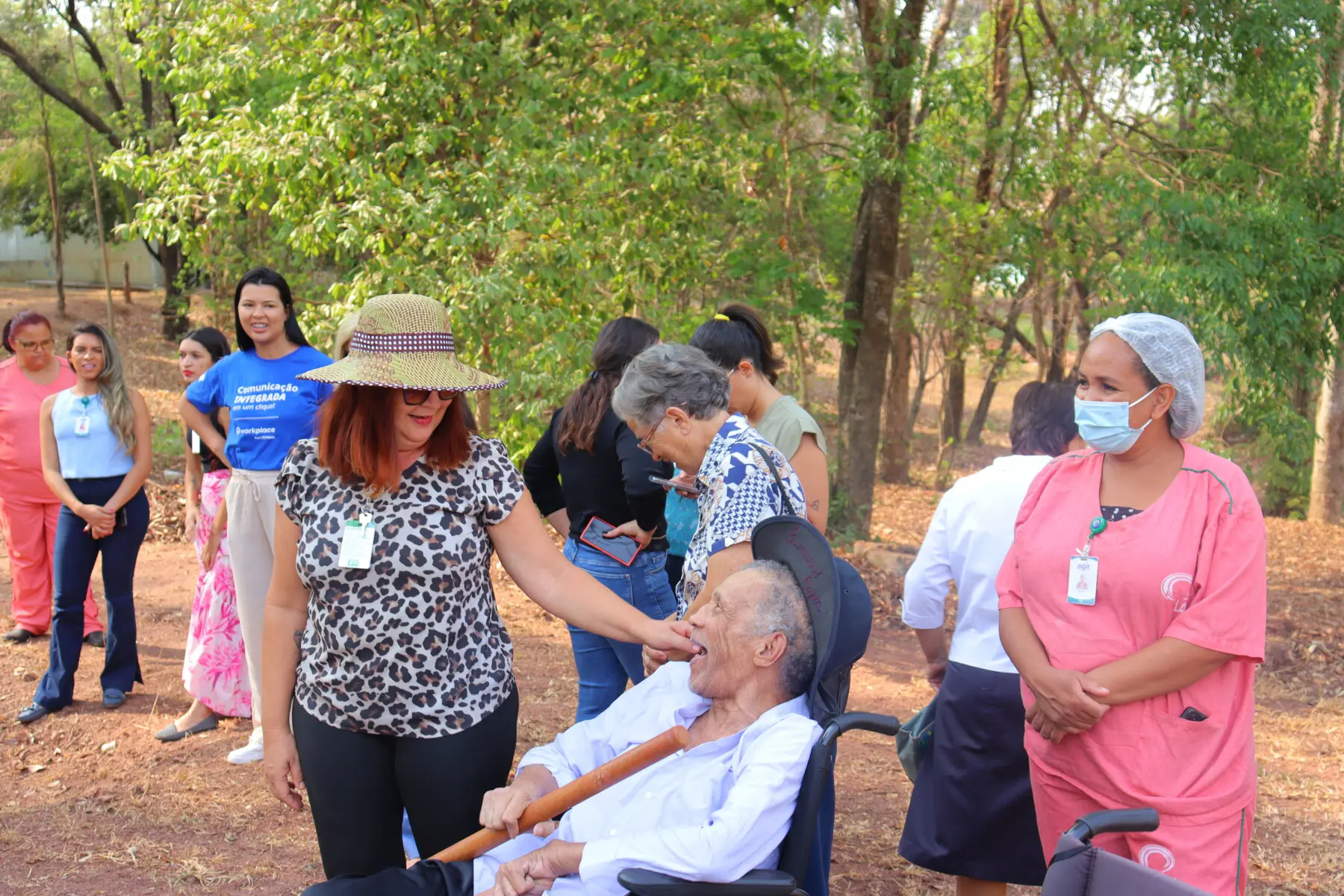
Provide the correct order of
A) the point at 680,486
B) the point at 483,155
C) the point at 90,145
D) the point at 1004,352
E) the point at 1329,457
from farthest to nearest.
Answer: the point at 90,145 → the point at 1004,352 → the point at 1329,457 → the point at 483,155 → the point at 680,486

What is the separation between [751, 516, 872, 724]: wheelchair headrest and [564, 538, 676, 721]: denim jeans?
145cm

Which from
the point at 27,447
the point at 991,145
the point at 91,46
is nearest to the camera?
the point at 27,447

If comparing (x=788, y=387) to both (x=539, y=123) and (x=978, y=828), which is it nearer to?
(x=539, y=123)

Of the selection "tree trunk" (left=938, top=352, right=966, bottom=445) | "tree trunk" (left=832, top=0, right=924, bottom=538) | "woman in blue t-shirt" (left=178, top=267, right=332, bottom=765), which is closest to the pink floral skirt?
"woman in blue t-shirt" (left=178, top=267, right=332, bottom=765)

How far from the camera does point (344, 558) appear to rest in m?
2.62

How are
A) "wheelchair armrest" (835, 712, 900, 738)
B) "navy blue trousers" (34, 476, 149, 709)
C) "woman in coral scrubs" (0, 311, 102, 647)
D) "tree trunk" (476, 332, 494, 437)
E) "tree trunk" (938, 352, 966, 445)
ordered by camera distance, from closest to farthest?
"wheelchair armrest" (835, 712, 900, 738), "navy blue trousers" (34, 476, 149, 709), "woman in coral scrubs" (0, 311, 102, 647), "tree trunk" (476, 332, 494, 437), "tree trunk" (938, 352, 966, 445)

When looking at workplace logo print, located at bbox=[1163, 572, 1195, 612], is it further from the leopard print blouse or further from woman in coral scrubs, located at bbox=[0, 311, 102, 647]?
woman in coral scrubs, located at bbox=[0, 311, 102, 647]

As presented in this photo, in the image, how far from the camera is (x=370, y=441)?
8.66ft

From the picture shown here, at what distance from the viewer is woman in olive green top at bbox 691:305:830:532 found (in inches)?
144

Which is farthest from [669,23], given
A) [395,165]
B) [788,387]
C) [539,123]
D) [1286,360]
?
[788,387]

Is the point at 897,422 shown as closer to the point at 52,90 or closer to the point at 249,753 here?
the point at 249,753

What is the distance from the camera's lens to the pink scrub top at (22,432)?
20.7 feet

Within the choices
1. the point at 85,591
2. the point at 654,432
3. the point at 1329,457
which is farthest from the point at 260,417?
the point at 1329,457

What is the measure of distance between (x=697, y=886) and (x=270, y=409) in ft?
9.71
